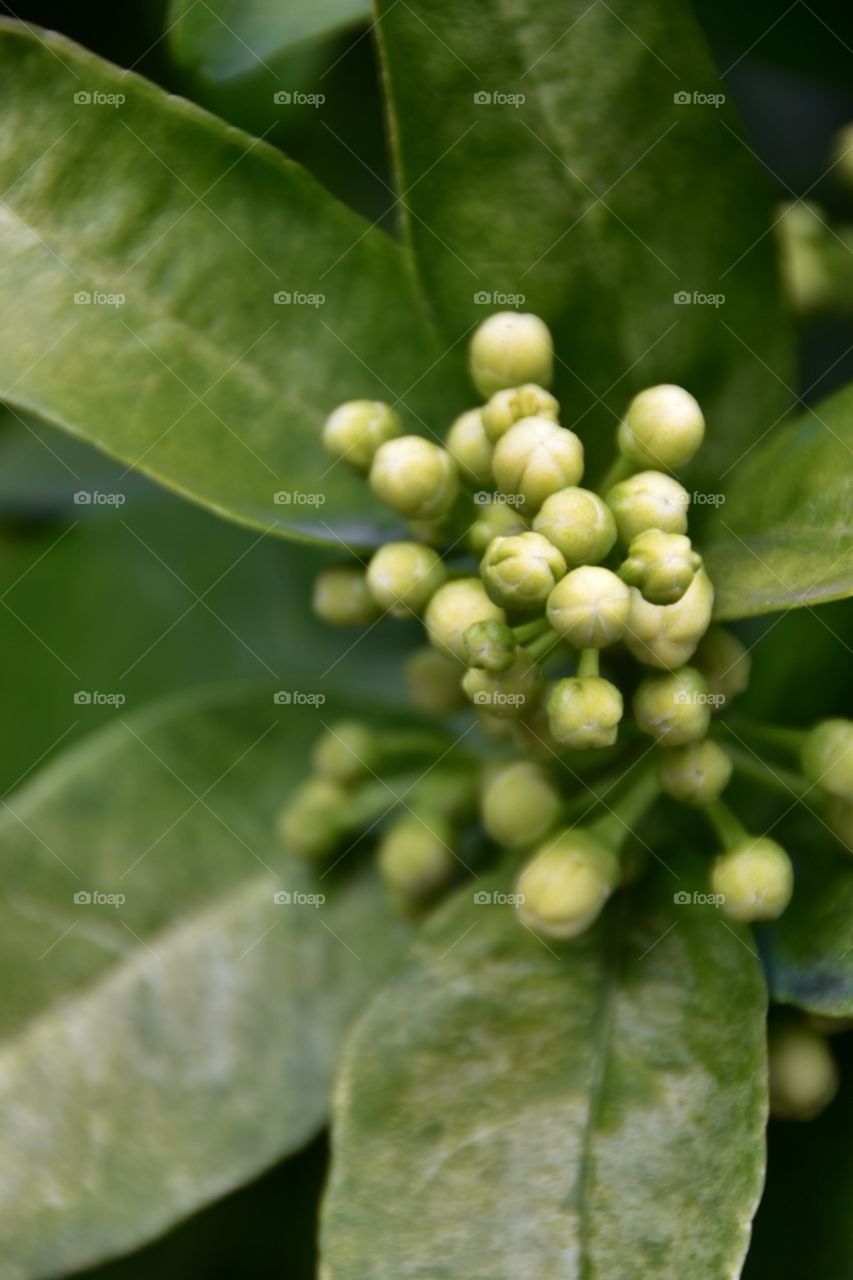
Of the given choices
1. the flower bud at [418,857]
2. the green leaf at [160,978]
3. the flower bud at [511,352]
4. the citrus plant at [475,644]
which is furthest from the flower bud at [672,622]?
the green leaf at [160,978]

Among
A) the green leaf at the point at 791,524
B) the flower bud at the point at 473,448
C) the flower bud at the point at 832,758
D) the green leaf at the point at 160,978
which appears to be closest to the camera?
the green leaf at the point at 791,524

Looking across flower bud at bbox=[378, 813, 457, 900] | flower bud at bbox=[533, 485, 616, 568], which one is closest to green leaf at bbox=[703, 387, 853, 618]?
flower bud at bbox=[533, 485, 616, 568]

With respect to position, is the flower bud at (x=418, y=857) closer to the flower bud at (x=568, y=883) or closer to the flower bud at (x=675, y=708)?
the flower bud at (x=568, y=883)

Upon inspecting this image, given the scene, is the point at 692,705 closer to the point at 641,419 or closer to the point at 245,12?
the point at 641,419

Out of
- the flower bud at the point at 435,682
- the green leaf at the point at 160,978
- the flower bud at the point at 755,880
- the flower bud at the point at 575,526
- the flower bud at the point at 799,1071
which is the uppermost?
the flower bud at the point at 575,526

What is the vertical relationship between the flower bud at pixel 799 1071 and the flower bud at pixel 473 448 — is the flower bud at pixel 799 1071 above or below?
below

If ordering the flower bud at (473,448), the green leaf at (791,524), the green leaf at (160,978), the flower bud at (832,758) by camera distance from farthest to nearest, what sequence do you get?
the green leaf at (160,978) < the flower bud at (473,448) < the flower bud at (832,758) < the green leaf at (791,524)

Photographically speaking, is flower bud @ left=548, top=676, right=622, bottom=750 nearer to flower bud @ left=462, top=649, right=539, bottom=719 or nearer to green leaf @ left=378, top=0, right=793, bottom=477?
flower bud @ left=462, top=649, right=539, bottom=719

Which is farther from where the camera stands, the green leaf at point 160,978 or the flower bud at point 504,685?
the green leaf at point 160,978
